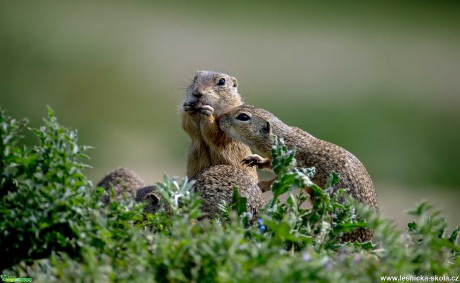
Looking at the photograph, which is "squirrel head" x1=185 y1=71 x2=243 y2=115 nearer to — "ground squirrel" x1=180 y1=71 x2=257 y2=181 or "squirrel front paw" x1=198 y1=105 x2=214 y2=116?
"ground squirrel" x1=180 y1=71 x2=257 y2=181

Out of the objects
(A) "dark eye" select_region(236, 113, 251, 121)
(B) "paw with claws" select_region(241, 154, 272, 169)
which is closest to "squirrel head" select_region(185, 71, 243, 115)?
(A) "dark eye" select_region(236, 113, 251, 121)

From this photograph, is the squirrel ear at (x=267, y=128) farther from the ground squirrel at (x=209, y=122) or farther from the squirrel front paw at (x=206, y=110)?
the squirrel front paw at (x=206, y=110)

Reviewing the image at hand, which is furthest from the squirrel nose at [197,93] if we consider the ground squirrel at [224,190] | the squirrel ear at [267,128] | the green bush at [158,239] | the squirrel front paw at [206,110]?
the green bush at [158,239]

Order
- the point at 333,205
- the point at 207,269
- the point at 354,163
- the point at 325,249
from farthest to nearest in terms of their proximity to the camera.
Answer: the point at 354,163, the point at 333,205, the point at 325,249, the point at 207,269

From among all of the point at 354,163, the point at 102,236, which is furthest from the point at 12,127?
the point at 354,163

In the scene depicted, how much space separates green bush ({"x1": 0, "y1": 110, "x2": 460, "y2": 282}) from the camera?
12.8ft

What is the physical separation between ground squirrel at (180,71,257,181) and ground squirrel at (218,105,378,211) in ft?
0.93

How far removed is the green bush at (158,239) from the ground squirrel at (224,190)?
0.93 m

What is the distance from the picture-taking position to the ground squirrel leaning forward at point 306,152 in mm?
6816

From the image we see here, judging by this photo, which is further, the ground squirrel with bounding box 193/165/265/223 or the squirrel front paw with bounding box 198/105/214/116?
the squirrel front paw with bounding box 198/105/214/116

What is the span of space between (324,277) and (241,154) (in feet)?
15.0

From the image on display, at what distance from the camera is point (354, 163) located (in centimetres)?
704

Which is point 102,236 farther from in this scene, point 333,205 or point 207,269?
point 333,205

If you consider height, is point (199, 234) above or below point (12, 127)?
below
